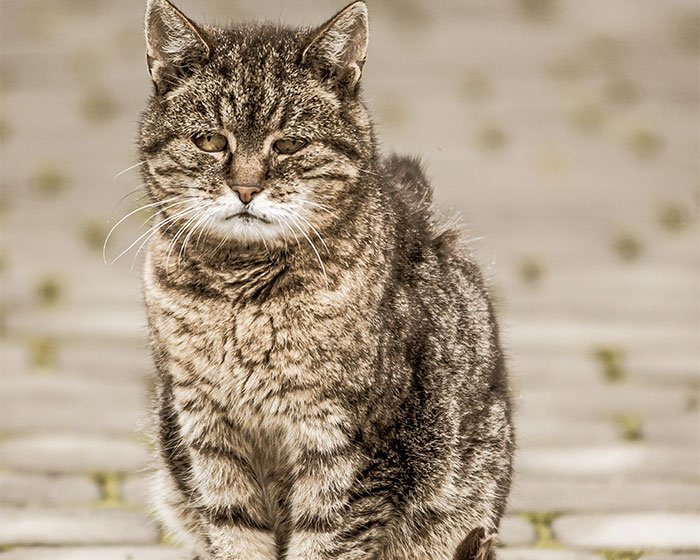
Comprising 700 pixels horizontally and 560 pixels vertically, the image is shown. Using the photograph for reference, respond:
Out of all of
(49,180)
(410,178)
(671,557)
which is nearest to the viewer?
(671,557)

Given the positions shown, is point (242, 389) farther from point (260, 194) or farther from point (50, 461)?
point (50, 461)

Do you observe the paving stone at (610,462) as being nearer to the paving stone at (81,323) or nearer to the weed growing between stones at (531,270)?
the weed growing between stones at (531,270)

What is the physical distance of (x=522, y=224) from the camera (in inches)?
271

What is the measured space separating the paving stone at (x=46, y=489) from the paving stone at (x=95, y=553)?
34 cm

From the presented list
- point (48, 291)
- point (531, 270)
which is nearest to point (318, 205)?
point (48, 291)

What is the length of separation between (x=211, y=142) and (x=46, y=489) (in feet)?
4.89

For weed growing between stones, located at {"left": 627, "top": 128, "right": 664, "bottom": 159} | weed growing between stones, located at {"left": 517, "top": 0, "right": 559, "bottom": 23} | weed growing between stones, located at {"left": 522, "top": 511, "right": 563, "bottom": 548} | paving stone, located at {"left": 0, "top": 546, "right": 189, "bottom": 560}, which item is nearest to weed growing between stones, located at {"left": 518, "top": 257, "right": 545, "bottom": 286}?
weed growing between stones, located at {"left": 627, "top": 128, "right": 664, "bottom": 159}

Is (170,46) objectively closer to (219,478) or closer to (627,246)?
(219,478)

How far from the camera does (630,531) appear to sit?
403 centimetres

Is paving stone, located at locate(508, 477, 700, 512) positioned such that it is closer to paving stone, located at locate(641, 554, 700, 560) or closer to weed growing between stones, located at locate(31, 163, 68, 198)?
paving stone, located at locate(641, 554, 700, 560)

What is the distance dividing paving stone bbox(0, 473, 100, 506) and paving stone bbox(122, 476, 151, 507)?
0.31 ft

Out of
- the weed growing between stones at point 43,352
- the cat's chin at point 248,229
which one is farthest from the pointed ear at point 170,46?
the weed growing between stones at point 43,352

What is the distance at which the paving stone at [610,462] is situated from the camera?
443cm

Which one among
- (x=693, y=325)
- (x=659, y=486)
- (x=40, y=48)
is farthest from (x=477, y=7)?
(x=659, y=486)
